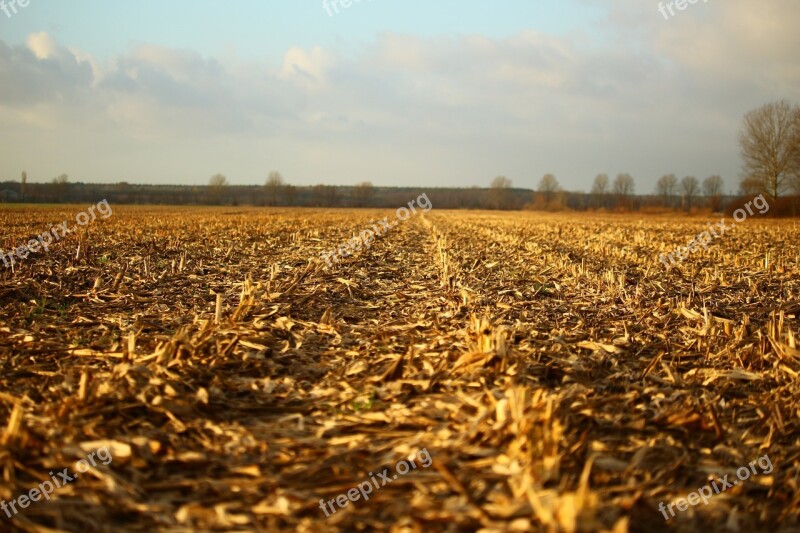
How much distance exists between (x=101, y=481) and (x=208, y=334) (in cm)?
219

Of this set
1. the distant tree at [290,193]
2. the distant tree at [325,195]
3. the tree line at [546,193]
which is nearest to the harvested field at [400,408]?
the tree line at [546,193]

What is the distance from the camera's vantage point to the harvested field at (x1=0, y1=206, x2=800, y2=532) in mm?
2732

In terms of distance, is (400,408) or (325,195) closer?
(400,408)

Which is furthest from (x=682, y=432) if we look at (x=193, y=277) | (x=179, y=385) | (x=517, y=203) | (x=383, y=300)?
(x=517, y=203)

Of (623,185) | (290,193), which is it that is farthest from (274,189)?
(623,185)

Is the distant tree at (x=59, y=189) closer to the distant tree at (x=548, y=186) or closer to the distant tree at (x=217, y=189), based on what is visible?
the distant tree at (x=217, y=189)

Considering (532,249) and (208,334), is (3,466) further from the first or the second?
(532,249)

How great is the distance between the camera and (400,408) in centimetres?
382

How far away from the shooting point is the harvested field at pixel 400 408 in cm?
273

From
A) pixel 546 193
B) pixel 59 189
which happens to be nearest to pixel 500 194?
pixel 546 193

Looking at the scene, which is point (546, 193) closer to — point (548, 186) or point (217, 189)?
point (548, 186)

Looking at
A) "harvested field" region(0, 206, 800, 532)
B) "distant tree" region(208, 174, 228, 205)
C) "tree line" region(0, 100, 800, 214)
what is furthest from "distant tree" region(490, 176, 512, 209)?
"harvested field" region(0, 206, 800, 532)

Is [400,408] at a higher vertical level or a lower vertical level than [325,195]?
lower

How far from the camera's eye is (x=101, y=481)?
295 cm
